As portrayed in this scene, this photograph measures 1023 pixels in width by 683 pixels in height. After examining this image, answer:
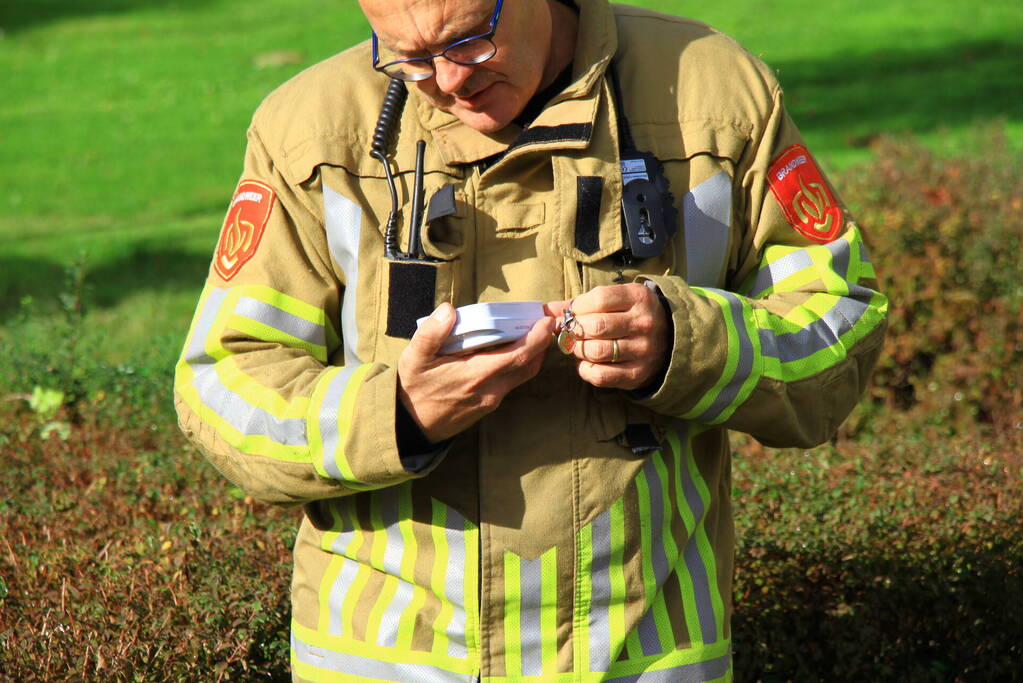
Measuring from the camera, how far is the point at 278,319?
7.34ft

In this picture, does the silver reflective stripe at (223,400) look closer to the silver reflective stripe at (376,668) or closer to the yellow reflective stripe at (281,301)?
the yellow reflective stripe at (281,301)

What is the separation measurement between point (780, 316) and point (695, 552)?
48cm

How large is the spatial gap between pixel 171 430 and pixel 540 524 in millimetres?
3386

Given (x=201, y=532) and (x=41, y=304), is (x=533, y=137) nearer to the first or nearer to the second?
(x=201, y=532)

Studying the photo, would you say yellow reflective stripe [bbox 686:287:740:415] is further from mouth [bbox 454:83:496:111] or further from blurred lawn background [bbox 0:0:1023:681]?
blurred lawn background [bbox 0:0:1023:681]

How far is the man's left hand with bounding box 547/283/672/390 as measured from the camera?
201 centimetres

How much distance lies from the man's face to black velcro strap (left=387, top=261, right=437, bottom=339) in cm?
28

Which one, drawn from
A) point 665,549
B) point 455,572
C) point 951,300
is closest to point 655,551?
point 665,549

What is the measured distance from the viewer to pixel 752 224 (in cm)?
231

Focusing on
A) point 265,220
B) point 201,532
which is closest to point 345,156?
point 265,220

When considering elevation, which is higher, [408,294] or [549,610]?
[408,294]

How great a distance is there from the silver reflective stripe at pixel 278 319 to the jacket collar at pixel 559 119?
0.38 metres

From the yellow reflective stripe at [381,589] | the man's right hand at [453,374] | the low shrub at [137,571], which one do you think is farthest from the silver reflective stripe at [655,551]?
the low shrub at [137,571]

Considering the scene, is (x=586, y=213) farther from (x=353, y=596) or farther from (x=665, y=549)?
(x=353, y=596)
